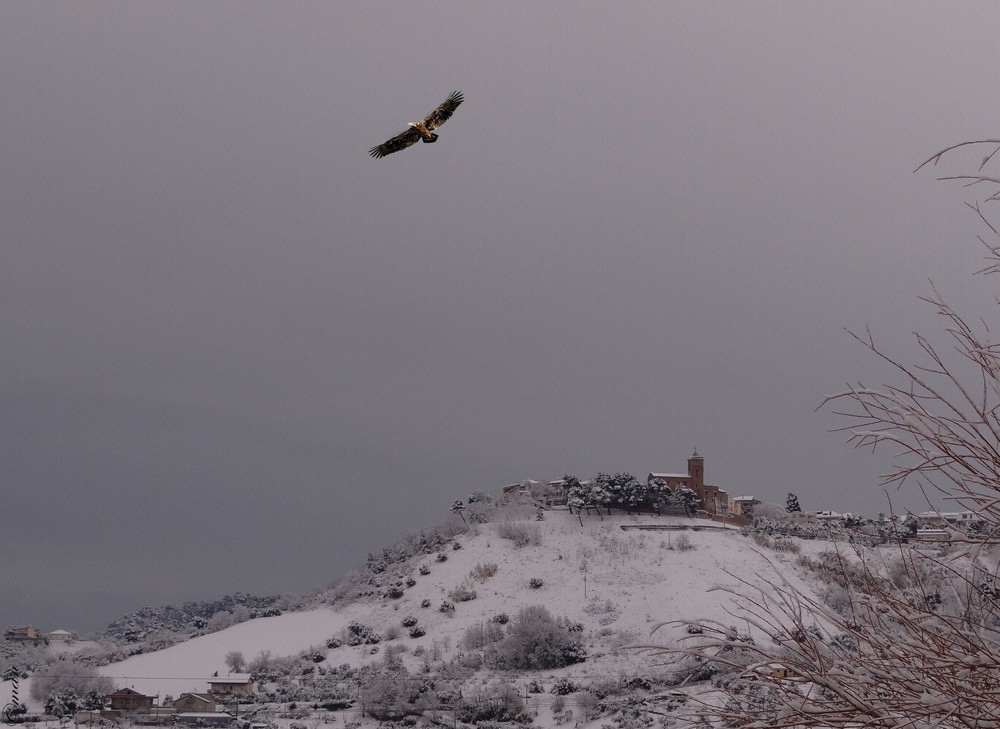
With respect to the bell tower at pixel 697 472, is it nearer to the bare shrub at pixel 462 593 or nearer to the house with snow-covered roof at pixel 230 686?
the bare shrub at pixel 462 593

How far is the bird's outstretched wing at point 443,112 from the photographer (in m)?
10.8

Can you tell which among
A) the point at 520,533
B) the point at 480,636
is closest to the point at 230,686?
the point at 480,636

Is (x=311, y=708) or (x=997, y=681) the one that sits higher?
(x=997, y=681)

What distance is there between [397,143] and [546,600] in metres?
42.7

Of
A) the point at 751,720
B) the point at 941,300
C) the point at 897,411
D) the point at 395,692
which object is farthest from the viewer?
the point at 395,692

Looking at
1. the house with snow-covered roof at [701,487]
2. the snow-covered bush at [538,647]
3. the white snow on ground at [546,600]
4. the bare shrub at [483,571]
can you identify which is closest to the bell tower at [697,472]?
the house with snow-covered roof at [701,487]

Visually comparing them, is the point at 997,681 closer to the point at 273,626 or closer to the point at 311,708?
the point at 311,708

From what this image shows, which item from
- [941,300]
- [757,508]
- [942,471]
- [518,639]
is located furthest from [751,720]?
[757,508]

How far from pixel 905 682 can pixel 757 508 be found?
79.1m

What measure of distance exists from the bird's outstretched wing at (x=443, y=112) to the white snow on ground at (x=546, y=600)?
3312cm

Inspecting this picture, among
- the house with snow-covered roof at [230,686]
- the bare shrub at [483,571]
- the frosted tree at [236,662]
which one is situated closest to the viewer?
the house with snow-covered roof at [230,686]

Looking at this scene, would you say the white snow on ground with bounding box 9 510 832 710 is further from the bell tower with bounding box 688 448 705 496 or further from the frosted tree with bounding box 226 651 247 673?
the bell tower with bounding box 688 448 705 496

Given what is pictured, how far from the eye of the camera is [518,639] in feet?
146

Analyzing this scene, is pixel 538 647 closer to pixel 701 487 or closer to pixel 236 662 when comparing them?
pixel 236 662
